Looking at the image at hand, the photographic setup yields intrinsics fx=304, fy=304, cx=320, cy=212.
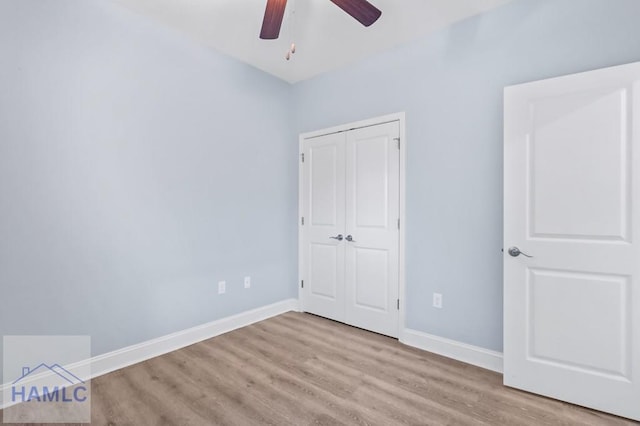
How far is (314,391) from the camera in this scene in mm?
2033

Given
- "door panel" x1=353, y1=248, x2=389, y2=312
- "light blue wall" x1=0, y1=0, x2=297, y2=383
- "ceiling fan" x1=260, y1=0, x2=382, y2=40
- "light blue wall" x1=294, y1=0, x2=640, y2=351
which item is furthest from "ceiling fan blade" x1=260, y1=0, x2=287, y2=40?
"door panel" x1=353, y1=248, x2=389, y2=312

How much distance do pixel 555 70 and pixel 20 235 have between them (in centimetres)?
372

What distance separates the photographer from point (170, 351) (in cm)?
262

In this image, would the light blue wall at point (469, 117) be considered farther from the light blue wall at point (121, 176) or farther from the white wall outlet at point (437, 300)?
the light blue wall at point (121, 176)

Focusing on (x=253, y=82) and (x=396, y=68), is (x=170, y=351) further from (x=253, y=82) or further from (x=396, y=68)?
(x=396, y=68)

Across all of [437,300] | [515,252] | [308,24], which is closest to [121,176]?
[308,24]

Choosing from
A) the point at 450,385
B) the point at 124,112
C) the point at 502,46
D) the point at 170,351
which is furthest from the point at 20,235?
the point at 502,46

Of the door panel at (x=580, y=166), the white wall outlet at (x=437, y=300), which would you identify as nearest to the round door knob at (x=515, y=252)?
the door panel at (x=580, y=166)

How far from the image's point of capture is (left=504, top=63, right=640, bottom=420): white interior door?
1780mm

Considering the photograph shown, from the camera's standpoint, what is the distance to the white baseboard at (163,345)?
2.18m

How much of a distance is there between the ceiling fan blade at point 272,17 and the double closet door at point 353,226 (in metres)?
1.35

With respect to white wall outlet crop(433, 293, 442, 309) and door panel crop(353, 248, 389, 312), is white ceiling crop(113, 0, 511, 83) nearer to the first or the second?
door panel crop(353, 248, 389, 312)

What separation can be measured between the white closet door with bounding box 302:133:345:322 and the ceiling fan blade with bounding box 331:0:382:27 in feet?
4.39

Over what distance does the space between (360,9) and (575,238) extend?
78.2 inches
